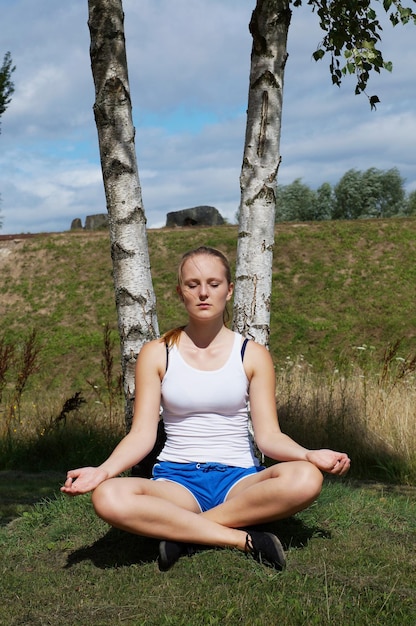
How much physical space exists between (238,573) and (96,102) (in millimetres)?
3699

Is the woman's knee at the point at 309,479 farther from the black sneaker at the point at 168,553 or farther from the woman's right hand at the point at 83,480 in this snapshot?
the woman's right hand at the point at 83,480

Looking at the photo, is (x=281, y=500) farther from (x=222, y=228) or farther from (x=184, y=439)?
(x=222, y=228)

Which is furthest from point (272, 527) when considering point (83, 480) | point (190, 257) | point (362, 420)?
point (362, 420)

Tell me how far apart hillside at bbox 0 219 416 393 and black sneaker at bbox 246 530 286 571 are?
36.6ft

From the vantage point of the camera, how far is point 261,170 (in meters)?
5.95

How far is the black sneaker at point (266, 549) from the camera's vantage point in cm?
383

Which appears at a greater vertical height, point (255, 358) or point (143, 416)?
point (255, 358)

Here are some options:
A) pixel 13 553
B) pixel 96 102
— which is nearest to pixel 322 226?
pixel 96 102

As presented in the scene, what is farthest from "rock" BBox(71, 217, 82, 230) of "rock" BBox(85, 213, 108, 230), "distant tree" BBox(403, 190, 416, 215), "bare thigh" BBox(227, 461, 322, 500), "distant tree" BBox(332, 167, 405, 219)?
"bare thigh" BBox(227, 461, 322, 500)

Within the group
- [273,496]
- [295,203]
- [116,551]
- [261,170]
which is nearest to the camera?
[273,496]

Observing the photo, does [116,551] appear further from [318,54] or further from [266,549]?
[318,54]

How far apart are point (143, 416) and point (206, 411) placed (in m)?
0.35

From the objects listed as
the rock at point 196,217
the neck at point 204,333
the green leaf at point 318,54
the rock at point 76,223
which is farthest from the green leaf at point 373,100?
the rock at point 76,223

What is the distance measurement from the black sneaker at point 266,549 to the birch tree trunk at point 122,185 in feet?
6.69
